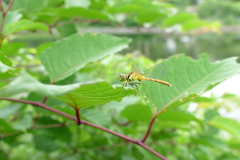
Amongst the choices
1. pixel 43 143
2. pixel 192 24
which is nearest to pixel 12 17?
pixel 43 143

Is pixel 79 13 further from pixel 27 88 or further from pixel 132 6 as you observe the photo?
pixel 27 88

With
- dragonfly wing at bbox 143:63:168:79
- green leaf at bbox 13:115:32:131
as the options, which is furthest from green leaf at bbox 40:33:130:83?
green leaf at bbox 13:115:32:131

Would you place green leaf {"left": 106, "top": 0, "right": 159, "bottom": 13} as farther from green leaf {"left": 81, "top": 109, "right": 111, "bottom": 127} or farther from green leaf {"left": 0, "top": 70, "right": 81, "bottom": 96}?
Result: green leaf {"left": 0, "top": 70, "right": 81, "bottom": 96}

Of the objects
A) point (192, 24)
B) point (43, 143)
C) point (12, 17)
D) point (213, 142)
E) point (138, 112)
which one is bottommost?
point (43, 143)

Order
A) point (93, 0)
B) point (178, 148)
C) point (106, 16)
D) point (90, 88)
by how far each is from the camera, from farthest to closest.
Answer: point (178, 148), point (93, 0), point (106, 16), point (90, 88)

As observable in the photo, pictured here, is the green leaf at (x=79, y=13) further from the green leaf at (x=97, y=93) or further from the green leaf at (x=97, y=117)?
the green leaf at (x=97, y=93)

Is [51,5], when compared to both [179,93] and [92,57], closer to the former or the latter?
[92,57]

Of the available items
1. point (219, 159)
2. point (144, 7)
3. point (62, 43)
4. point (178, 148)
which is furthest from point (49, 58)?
point (219, 159)
